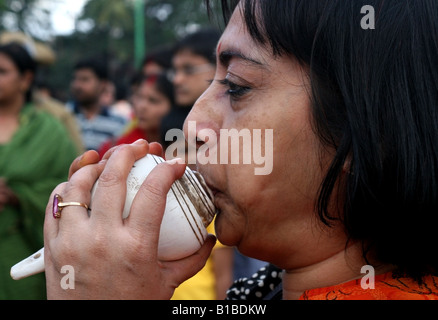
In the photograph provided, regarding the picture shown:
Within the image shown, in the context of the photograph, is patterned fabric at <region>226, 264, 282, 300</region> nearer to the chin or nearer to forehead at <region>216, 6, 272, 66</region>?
the chin

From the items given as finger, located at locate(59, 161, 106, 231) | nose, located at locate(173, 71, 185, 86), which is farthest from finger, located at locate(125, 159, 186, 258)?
nose, located at locate(173, 71, 185, 86)

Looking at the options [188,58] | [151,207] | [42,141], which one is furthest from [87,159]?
[188,58]

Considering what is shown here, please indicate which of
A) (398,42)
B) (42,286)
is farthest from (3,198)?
(398,42)

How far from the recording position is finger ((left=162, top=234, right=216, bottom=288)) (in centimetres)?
130

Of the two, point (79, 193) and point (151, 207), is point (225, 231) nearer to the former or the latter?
point (151, 207)

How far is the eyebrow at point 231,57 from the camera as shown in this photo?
129 cm

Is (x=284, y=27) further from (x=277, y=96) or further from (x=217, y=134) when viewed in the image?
(x=217, y=134)

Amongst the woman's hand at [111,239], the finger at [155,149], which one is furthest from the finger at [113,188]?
the finger at [155,149]

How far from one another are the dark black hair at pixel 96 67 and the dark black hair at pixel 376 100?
695 cm

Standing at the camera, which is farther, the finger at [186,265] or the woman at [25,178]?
the woman at [25,178]

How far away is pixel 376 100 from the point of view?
1.18 meters

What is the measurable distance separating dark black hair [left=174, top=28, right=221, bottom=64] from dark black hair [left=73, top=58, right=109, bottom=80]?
383 cm

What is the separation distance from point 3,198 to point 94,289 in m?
2.48

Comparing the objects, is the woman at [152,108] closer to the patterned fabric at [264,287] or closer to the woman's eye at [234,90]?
the patterned fabric at [264,287]
